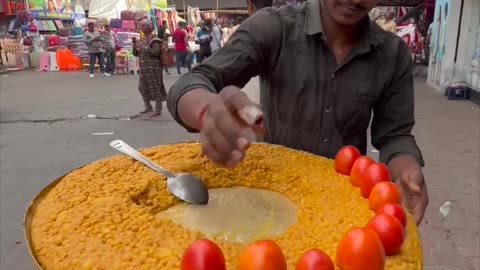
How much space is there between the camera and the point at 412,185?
1289 millimetres

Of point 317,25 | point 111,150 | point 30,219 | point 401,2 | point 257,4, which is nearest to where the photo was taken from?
point 30,219

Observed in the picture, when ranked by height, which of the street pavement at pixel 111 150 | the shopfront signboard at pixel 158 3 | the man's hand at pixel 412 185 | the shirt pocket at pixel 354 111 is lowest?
the street pavement at pixel 111 150

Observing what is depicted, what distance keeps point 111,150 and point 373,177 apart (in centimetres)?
455

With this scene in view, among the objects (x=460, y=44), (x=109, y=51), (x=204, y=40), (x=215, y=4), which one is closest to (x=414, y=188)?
(x=460, y=44)

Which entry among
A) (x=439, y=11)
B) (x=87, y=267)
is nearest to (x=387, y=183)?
(x=87, y=267)

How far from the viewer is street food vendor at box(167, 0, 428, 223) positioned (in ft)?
4.67

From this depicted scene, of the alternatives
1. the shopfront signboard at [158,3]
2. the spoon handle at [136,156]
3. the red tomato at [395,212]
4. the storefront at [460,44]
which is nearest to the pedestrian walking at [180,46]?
the storefront at [460,44]

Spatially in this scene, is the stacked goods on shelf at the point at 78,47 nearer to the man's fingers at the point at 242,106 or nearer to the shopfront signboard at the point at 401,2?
the shopfront signboard at the point at 401,2

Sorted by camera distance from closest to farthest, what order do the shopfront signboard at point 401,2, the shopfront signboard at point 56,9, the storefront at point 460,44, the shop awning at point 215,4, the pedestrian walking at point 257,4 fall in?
1. the pedestrian walking at point 257,4
2. the storefront at point 460,44
3. the shopfront signboard at point 401,2
4. the shopfront signboard at point 56,9
5. the shop awning at point 215,4

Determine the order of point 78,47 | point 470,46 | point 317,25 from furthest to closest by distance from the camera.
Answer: point 78,47, point 470,46, point 317,25

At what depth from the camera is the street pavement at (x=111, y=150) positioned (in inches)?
129

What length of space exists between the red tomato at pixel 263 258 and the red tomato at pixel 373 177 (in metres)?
0.47

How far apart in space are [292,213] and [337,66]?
0.56m

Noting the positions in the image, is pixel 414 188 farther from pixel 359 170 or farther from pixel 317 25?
pixel 317 25
